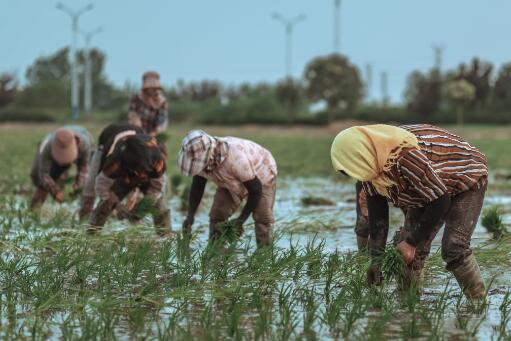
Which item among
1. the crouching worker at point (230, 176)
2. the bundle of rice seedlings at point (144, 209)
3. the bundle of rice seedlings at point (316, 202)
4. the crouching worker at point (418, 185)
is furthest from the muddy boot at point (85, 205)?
the crouching worker at point (418, 185)

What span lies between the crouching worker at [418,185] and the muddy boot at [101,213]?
3267 mm

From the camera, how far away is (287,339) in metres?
5.00

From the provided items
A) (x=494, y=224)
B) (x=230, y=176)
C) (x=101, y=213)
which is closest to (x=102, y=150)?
(x=101, y=213)

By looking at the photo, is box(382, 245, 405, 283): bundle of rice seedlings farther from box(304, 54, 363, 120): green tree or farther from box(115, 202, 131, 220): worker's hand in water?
box(304, 54, 363, 120): green tree

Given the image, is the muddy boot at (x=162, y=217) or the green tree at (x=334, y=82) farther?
the green tree at (x=334, y=82)

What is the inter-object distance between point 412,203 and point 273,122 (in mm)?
58828

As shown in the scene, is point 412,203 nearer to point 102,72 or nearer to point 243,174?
point 243,174

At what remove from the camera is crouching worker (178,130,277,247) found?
7645mm

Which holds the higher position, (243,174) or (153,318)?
(243,174)

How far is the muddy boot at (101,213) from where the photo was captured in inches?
352

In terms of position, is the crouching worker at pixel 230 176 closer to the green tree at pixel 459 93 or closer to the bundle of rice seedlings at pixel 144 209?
the bundle of rice seedlings at pixel 144 209

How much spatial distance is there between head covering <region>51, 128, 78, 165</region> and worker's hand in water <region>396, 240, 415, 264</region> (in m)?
5.70

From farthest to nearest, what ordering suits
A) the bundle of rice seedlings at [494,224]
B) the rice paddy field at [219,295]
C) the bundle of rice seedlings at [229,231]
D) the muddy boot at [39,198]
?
the muddy boot at [39,198], the bundle of rice seedlings at [494,224], the bundle of rice seedlings at [229,231], the rice paddy field at [219,295]

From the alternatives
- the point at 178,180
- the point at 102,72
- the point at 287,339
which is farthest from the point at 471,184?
the point at 102,72
